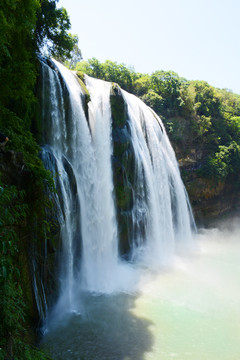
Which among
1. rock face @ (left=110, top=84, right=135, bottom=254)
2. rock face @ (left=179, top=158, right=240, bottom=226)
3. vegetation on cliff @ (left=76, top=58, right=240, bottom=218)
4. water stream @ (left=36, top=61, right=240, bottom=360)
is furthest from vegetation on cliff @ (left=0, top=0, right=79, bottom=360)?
vegetation on cliff @ (left=76, top=58, right=240, bottom=218)

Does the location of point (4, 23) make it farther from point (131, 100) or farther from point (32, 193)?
point (131, 100)

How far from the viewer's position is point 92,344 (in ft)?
18.7

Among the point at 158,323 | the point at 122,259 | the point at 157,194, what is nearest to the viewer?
the point at 158,323

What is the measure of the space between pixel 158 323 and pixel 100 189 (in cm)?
531

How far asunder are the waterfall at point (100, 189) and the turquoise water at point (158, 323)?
0.91 meters

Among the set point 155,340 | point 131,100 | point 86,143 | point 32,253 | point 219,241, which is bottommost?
point 219,241

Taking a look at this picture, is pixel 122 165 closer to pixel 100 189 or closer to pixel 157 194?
pixel 100 189

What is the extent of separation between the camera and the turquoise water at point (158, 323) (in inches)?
221

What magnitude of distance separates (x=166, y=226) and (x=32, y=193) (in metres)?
10.1

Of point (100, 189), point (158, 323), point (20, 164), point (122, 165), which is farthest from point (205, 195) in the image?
point (20, 164)

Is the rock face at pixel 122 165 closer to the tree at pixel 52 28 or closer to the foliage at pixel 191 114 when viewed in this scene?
the tree at pixel 52 28

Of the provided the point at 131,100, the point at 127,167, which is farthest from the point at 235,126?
the point at 127,167

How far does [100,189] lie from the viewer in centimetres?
1033

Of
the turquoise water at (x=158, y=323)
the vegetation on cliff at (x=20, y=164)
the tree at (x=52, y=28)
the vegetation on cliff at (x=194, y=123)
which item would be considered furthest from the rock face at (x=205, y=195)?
the vegetation on cliff at (x=20, y=164)
